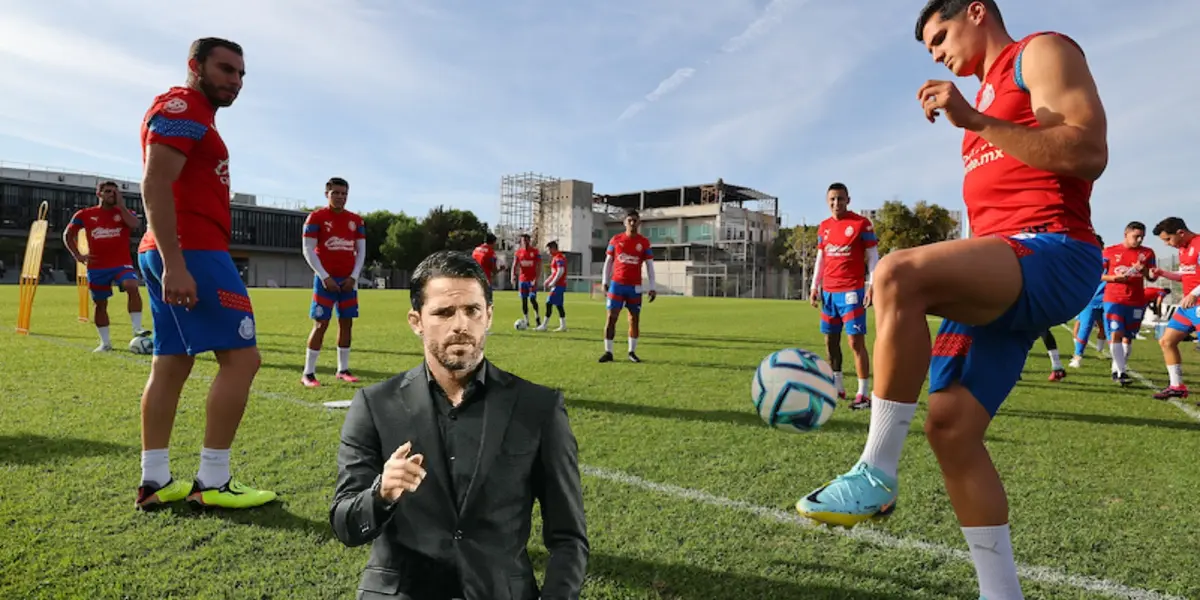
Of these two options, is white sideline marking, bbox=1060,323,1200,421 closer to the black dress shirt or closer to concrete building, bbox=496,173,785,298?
the black dress shirt

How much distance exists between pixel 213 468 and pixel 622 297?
7.99 metres

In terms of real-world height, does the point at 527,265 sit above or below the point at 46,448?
above

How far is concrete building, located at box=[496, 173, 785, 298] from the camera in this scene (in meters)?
75.0

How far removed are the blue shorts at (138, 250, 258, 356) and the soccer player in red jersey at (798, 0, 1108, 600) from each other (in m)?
3.16

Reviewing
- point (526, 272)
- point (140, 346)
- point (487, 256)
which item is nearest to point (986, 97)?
point (140, 346)

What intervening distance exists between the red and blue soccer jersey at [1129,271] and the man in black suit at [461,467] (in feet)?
37.9

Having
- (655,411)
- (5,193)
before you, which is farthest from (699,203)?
(655,411)

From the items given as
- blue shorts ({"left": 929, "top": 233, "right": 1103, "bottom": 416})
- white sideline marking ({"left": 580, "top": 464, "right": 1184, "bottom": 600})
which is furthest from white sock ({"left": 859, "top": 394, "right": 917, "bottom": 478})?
white sideline marking ({"left": 580, "top": 464, "right": 1184, "bottom": 600})

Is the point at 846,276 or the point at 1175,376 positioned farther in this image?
the point at 1175,376

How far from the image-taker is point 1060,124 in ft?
6.93

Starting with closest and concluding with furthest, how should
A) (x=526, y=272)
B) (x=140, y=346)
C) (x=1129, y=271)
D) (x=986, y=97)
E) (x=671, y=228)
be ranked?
(x=986, y=97) < (x=1129, y=271) < (x=140, y=346) < (x=526, y=272) < (x=671, y=228)

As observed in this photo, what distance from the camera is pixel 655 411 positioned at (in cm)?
668

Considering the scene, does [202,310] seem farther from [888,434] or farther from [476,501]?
[888,434]

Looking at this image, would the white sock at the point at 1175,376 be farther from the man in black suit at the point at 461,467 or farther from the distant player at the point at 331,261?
the distant player at the point at 331,261
